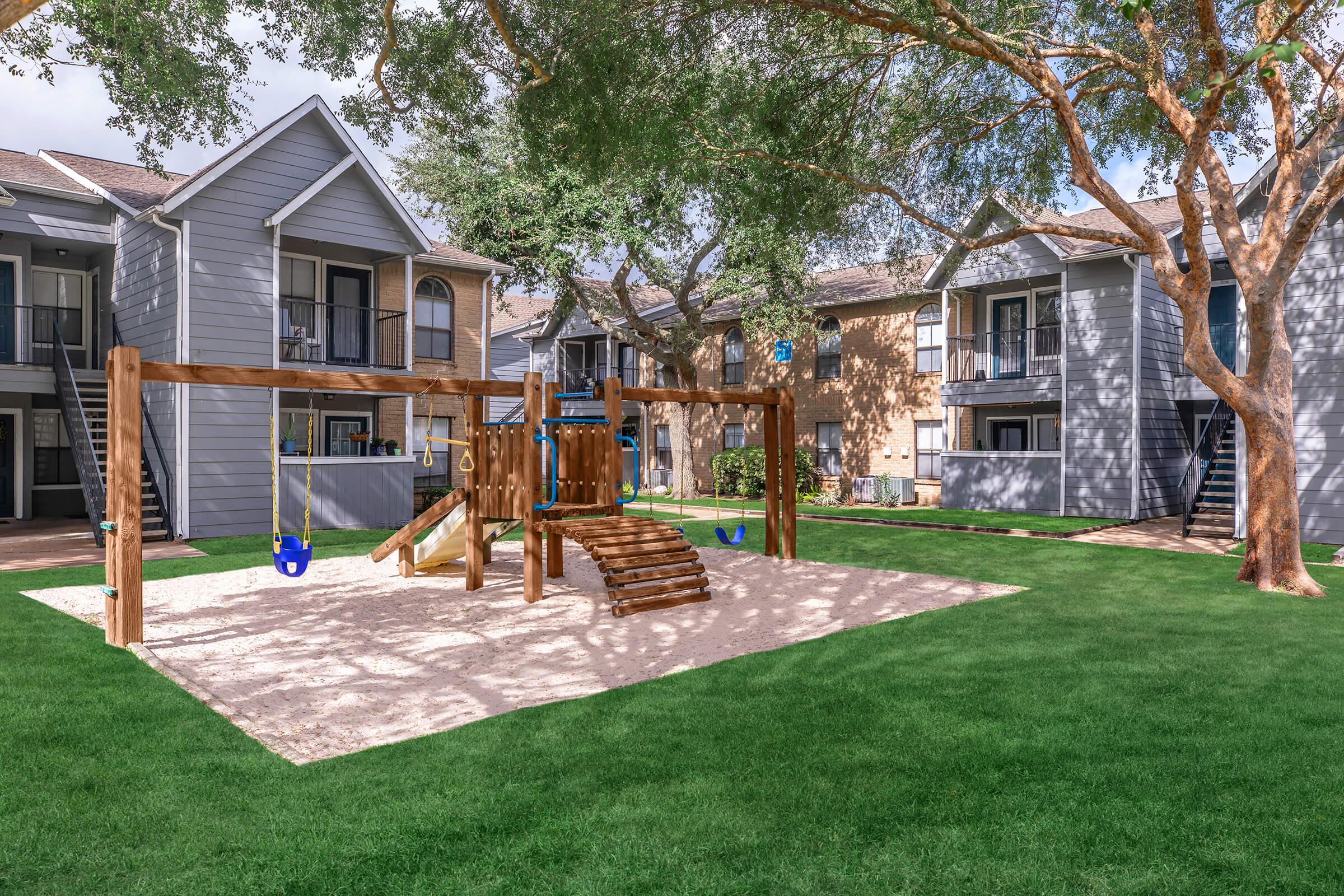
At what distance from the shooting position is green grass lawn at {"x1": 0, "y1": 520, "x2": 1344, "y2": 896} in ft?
12.7

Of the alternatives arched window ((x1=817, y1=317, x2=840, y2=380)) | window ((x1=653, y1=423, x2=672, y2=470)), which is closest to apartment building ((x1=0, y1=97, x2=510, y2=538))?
window ((x1=653, y1=423, x2=672, y2=470))

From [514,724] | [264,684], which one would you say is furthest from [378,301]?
[514,724]

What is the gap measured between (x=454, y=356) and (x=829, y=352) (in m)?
11.8

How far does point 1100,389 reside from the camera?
68.6ft

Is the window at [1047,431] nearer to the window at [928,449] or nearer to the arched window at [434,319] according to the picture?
the window at [928,449]

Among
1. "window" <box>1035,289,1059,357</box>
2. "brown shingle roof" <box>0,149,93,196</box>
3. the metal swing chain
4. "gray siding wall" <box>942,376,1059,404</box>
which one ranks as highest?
"brown shingle roof" <box>0,149,93,196</box>

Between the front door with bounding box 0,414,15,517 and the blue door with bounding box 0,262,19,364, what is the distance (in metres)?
2.34

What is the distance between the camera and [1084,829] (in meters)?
4.24

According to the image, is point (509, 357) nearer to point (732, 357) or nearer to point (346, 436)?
point (732, 357)

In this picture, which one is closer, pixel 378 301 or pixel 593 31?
→ pixel 593 31

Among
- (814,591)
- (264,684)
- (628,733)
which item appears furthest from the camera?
(814,591)

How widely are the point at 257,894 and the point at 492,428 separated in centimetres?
792

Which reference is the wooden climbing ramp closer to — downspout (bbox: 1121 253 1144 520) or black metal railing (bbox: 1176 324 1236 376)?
downspout (bbox: 1121 253 1144 520)

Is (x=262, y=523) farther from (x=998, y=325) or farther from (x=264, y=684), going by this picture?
(x=998, y=325)
